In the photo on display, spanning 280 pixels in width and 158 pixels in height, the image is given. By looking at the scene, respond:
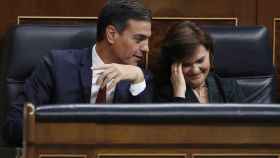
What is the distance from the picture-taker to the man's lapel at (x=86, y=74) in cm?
196

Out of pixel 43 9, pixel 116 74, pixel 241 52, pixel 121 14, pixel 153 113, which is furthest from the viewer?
pixel 43 9

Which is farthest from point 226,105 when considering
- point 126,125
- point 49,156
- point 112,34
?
point 112,34

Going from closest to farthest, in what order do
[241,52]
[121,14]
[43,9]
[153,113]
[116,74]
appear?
[153,113], [116,74], [121,14], [241,52], [43,9]

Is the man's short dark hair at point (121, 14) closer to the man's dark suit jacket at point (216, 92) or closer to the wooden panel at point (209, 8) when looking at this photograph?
the man's dark suit jacket at point (216, 92)

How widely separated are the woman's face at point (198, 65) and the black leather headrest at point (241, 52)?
93 mm

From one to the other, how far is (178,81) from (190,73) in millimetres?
46

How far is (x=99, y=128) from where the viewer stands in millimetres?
1266

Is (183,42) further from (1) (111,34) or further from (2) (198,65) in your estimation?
(1) (111,34)

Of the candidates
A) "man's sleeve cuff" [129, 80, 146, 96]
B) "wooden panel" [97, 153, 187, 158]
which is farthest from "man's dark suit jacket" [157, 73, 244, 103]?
"wooden panel" [97, 153, 187, 158]

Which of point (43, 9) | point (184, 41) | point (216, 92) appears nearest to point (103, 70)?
point (184, 41)

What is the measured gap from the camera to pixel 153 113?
49.9 inches

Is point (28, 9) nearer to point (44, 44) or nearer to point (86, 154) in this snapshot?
point (44, 44)

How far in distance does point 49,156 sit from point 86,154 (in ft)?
0.22

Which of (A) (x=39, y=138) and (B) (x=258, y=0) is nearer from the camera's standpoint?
(A) (x=39, y=138)
